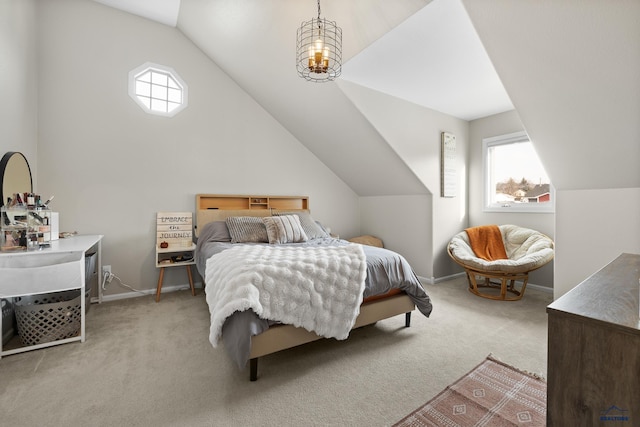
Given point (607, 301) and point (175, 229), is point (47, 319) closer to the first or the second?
point (175, 229)

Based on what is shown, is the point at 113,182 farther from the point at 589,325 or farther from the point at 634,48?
the point at 634,48

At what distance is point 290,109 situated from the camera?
3.71m

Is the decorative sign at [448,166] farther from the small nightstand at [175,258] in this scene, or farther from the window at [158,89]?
the window at [158,89]

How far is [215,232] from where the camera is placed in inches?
125

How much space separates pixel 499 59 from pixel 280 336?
2.26 metres

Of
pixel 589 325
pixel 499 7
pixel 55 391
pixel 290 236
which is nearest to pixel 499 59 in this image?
pixel 499 7

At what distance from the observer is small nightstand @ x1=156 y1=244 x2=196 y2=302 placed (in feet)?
10.2

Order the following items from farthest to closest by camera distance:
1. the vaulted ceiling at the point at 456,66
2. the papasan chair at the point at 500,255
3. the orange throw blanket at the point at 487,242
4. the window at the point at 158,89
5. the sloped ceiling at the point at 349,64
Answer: the orange throw blanket at the point at 487,242, the window at the point at 158,89, the papasan chair at the point at 500,255, the sloped ceiling at the point at 349,64, the vaulted ceiling at the point at 456,66

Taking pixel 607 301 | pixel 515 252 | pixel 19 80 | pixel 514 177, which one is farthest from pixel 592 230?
pixel 19 80

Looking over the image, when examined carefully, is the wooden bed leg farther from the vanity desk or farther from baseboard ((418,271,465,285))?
baseboard ((418,271,465,285))

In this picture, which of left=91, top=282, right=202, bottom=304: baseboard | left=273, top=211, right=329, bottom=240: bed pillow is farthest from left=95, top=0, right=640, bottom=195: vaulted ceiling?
left=91, top=282, right=202, bottom=304: baseboard

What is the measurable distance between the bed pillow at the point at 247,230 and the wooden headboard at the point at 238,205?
0.46m

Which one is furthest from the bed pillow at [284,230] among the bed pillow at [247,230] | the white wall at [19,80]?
the white wall at [19,80]

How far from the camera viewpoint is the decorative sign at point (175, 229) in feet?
10.9
